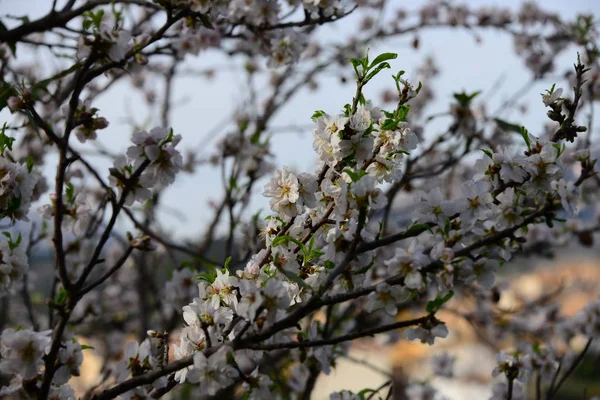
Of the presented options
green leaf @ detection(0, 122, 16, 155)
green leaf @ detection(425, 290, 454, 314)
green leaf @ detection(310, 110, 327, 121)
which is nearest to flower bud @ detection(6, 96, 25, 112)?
green leaf @ detection(0, 122, 16, 155)

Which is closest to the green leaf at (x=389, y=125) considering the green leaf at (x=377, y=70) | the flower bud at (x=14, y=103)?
the green leaf at (x=377, y=70)

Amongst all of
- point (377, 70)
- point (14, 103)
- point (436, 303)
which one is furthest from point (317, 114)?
point (14, 103)

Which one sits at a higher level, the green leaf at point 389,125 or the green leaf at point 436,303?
the green leaf at point 389,125

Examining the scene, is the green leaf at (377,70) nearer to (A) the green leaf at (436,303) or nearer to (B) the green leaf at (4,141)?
(A) the green leaf at (436,303)

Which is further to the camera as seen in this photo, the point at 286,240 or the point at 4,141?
the point at 4,141

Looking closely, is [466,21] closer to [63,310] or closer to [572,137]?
[572,137]

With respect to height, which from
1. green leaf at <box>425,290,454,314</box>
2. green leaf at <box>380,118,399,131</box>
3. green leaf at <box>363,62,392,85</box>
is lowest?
green leaf at <box>425,290,454,314</box>

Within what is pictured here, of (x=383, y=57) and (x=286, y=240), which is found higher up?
(x=383, y=57)

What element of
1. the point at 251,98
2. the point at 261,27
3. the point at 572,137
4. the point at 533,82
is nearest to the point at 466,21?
the point at 533,82

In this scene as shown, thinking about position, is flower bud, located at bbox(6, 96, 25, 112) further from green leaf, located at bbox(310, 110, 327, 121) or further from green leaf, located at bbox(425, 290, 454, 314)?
Answer: green leaf, located at bbox(425, 290, 454, 314)

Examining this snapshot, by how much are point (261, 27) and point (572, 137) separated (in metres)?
1.39

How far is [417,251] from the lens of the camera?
1.05m

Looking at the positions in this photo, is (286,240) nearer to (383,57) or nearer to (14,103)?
(383,57)

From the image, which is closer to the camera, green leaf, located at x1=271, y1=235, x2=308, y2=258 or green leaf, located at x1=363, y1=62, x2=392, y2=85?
green leaf, located at x1=271, y1=235, x2=308, y2=258
